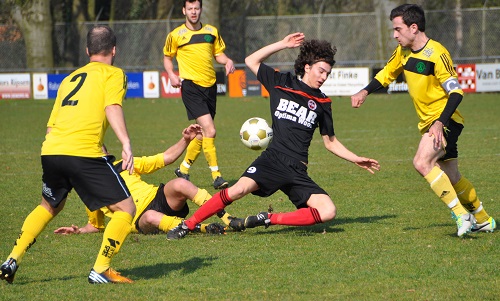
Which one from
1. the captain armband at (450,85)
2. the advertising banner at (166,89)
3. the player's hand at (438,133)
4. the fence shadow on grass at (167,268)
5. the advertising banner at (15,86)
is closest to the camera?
the fence shadow on grass at (167,268)

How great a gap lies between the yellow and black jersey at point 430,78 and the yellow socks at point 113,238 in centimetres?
288

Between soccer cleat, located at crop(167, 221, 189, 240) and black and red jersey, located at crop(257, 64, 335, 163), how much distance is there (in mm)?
1042

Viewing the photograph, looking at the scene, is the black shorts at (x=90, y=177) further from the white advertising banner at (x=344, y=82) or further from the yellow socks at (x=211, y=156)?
the white advertising banner at (x=344, y=82)

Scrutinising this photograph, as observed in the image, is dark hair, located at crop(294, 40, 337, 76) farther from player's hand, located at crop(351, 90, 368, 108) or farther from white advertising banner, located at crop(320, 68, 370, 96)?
white advertising banner, located at crop(320, 68, 370, 96)

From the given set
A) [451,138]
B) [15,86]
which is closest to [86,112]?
[451,138]

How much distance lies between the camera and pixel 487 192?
30.6 feet

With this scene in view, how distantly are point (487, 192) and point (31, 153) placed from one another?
27.0ft

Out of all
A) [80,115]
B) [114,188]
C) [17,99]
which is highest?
[80,115]

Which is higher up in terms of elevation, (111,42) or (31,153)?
(111,42)

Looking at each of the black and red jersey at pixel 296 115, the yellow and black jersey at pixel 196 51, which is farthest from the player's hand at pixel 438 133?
the yellow and black jersey at pixel 196 51

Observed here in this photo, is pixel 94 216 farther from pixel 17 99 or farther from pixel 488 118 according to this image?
pixel 17 99

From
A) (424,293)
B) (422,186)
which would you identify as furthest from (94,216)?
(422,186)

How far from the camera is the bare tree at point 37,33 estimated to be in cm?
3231

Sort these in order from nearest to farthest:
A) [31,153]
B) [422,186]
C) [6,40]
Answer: [422,186] → [31,153] → [6,40]
